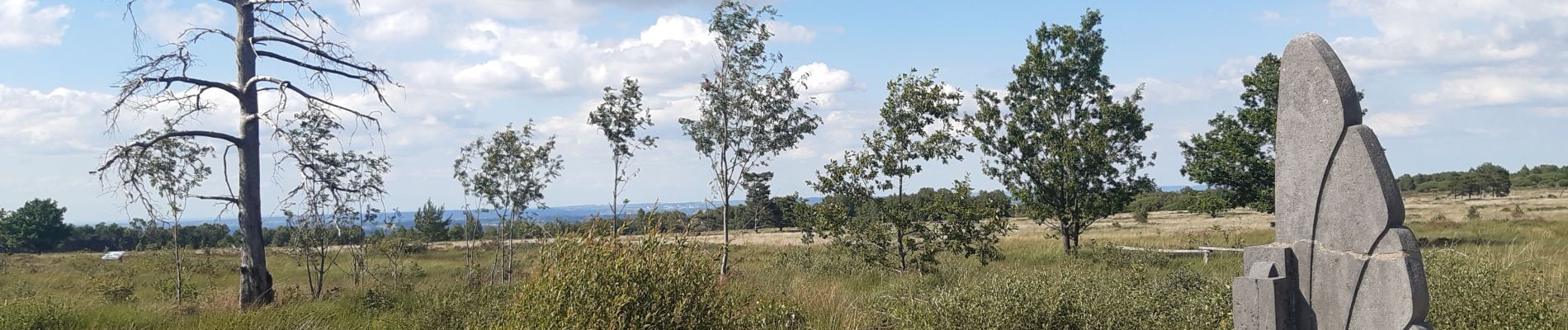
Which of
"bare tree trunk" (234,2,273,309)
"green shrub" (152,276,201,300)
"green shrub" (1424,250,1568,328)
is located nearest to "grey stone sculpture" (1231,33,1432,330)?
"green shrub" (1424,250,1568,328)

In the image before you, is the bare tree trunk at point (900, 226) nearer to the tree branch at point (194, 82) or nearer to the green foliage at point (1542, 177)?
the tree branch at point (194, 82)

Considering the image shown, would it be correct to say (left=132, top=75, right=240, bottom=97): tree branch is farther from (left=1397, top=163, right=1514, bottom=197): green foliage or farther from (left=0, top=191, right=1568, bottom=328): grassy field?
(left=1397, top=163, right=1514, bottom=197): green foliage

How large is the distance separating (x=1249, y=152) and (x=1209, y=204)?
6.38 ft

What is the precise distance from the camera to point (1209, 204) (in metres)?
27.3

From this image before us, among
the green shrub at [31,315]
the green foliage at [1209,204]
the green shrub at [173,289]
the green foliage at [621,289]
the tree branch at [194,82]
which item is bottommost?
the green shrub at [173,289]

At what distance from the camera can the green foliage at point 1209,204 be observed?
27062mm

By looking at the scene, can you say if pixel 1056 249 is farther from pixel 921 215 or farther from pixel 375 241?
pixel 375 241

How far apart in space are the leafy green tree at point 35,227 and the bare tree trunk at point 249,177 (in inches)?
2314

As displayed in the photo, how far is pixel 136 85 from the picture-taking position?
10.9 meters

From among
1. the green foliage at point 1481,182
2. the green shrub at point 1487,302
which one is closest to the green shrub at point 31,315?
the green shrub at point 1487,302

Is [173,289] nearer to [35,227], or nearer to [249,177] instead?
[249,177]

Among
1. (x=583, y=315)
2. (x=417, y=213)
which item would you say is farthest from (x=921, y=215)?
(x=417, y=213)

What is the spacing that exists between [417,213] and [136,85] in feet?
80.0

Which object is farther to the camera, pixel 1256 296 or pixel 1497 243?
pixel 1497 243
